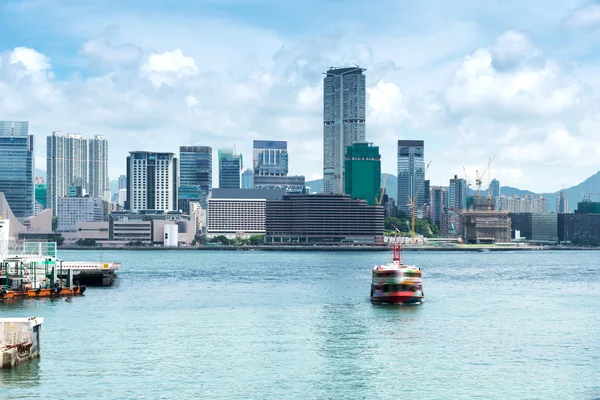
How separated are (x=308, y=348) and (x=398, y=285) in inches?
1147

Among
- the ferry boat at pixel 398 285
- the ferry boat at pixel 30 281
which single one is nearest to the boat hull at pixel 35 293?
the ferry boat at pixel 30 281

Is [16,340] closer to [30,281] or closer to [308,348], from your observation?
[308,348]

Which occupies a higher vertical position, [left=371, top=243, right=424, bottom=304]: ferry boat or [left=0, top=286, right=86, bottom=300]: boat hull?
[left=371, top=243, right=424, bottom=304]: ferry boat

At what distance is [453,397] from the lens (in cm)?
4478

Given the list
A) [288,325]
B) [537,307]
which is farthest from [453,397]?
[537,307]

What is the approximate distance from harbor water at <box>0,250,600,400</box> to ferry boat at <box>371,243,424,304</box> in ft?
7.28

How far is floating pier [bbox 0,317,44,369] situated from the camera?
49.4 metres

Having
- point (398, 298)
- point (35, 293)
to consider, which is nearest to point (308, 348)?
point (398, 298)

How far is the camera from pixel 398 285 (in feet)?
285

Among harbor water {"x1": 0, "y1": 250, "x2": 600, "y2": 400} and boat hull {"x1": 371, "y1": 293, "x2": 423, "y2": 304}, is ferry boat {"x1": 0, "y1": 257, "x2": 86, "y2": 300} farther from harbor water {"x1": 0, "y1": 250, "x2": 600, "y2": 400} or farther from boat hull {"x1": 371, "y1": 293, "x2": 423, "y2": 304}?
boat hull {"x1": 371, "y1": 293, "x2": 423, "y2": 304}

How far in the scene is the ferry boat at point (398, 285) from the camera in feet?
285

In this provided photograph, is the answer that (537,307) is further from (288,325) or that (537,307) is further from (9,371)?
(9,371)

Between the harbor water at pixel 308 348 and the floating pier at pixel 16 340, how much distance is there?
2.27 feet

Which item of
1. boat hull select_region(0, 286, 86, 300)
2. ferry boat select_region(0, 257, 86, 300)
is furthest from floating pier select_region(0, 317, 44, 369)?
ferry boat select_region(0, 257, 86, 300)
